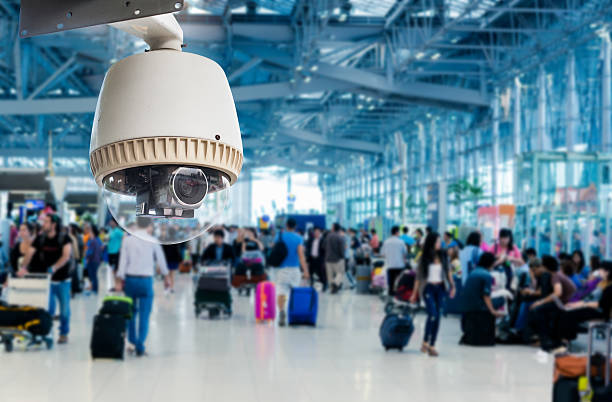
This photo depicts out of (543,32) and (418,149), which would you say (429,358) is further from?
(418,149)

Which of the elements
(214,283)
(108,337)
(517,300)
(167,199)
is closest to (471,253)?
(517,300)

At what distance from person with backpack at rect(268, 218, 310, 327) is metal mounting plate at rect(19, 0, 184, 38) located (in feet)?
35.5

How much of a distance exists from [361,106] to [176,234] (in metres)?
39.2

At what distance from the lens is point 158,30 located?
1.30m

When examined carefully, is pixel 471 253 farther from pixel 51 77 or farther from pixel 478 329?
pixel 51 77

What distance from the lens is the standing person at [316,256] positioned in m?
20.1

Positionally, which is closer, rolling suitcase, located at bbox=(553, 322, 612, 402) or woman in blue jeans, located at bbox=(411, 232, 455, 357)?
rolling suitcase, located at bbox=(553, 322, 612, 402)

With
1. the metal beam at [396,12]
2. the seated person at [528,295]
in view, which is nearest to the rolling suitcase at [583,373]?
the seated person at [528,295]

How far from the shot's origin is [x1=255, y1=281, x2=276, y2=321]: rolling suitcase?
12.8m

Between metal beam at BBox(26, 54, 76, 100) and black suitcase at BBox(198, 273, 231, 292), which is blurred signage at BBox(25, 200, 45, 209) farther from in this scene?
black suitcase at BBox(198, 273, 231, 292)

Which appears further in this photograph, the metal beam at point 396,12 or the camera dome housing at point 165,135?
the metal beam at point 396,12

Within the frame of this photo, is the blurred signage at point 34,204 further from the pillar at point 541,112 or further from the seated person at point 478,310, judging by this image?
the pillar at point 541,112

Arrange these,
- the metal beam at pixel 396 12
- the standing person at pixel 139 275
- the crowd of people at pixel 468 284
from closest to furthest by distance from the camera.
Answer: the standing person at pixel 139 275 < the crowd of people at pixel 468 284 < the metal beam at pixel 396 12

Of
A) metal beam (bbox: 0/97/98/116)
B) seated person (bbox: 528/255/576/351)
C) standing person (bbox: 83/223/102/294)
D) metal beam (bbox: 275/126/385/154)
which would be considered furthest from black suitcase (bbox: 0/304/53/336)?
metal beam (bbox: 275/126/385/154)
